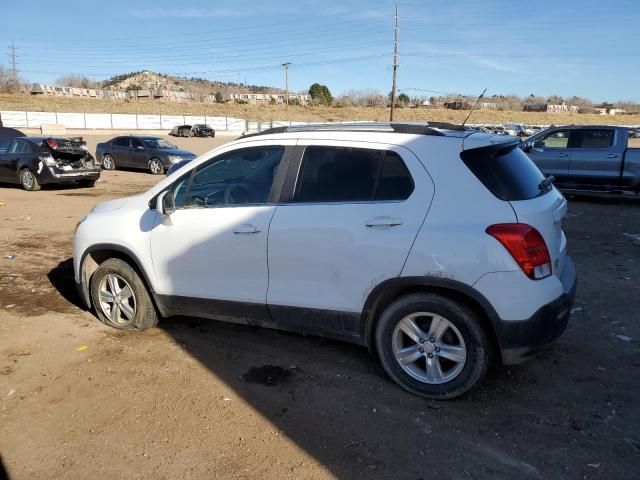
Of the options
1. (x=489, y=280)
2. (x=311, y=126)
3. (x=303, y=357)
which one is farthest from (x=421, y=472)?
(x=311, y=126)

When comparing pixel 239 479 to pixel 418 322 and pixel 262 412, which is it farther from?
pixel 418 322

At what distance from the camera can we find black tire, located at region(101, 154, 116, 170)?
850 inches

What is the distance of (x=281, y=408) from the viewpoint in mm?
3395

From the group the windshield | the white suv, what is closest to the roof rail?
the white suv

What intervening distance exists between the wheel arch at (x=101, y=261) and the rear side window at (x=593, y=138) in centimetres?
1122

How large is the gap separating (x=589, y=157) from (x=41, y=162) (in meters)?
14.2

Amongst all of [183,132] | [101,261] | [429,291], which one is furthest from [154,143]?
[183,132]

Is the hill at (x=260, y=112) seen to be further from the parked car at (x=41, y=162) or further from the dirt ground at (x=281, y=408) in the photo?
the dirt ground at (x=281, y=408)

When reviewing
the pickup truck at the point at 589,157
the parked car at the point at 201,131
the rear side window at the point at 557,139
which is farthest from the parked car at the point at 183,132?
the rear side window at the point at 557,139

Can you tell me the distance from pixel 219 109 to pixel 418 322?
83858 millimetres

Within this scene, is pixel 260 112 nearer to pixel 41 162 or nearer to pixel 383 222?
pixel 41 162

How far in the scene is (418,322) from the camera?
3455 millimetres

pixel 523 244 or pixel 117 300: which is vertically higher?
pixel 523 244

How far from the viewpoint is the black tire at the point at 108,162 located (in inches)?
850
